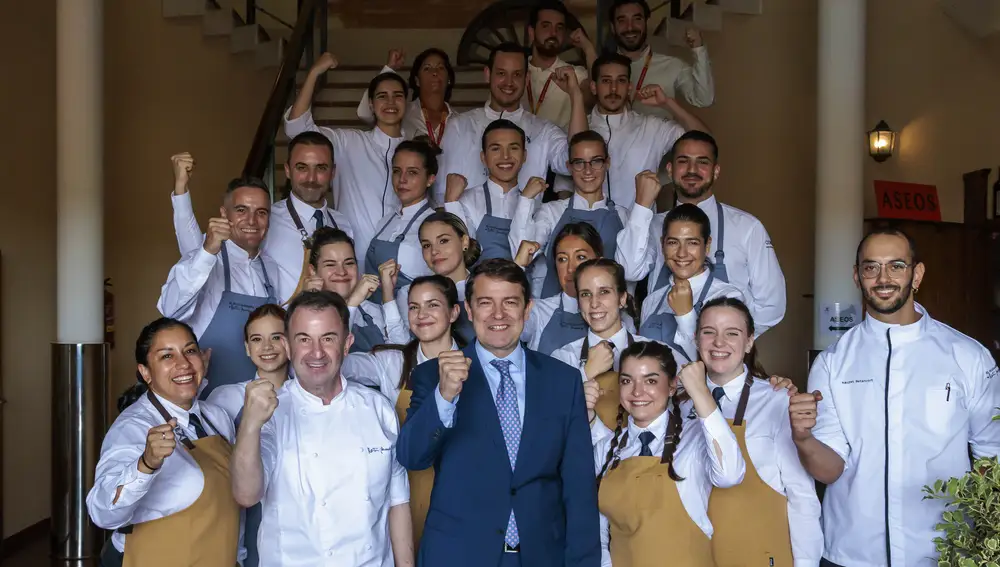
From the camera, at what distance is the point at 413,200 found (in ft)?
14.6

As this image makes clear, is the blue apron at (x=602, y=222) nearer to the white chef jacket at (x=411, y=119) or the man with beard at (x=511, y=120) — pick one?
the man with beard at (x=511, y=120)

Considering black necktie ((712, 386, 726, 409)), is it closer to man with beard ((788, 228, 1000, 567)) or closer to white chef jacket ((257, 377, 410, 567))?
man with beard ((788, 228, 1000, 567))

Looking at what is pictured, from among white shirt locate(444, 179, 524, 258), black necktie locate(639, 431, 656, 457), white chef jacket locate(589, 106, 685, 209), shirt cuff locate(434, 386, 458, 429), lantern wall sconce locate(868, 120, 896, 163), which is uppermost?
lantern wall sconce locate(868, 120, 896, 163)

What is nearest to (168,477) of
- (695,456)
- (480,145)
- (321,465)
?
(321,465)

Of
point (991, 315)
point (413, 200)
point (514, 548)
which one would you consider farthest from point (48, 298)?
point (991, 315)

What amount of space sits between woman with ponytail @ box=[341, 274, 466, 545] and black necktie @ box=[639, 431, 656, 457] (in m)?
0.74

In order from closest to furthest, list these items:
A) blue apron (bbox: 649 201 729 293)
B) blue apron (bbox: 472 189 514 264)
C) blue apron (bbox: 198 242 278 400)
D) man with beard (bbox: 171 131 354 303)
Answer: blue apron (bbox: 198 242 278 400), blue apron (bbox: 649 201 729 293), man with beard (bbox: 171 131 354 303), blue apron (bbox: 472 189 514 264)

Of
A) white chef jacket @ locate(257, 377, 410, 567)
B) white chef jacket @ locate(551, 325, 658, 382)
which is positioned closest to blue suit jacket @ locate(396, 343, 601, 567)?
white chef jacket @ locate(257, 377, 410, 567)

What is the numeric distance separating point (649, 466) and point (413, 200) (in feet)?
6.60

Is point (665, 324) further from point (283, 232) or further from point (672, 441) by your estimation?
point (283, 232)

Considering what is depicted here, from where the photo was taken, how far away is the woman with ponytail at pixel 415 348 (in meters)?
3.29

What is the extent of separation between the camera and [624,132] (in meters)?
5.01

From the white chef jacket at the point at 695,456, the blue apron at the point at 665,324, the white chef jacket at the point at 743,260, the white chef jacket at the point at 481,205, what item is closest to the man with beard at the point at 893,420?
the white chef jacket at the point at 695,456

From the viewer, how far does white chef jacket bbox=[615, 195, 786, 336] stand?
4.03 m
